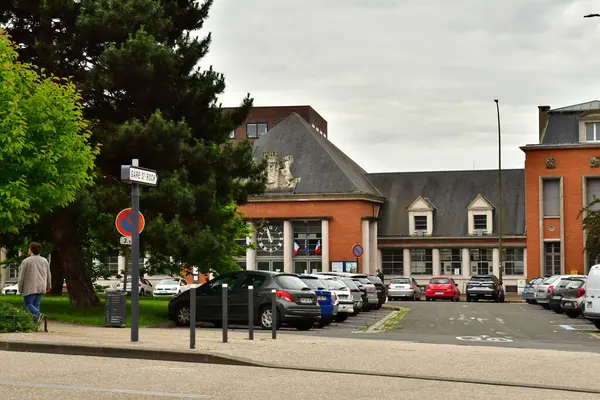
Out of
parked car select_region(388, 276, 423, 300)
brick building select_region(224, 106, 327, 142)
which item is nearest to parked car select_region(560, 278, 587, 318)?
parked car select_region(388, 276, 423, 300)

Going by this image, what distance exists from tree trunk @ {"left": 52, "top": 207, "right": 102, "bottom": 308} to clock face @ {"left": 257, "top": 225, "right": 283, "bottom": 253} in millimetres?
48770

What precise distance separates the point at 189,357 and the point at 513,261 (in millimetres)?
66090

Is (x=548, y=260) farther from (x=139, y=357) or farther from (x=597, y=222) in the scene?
(x=139, y=357)

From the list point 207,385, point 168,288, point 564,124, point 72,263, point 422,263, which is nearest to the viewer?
point 207,385

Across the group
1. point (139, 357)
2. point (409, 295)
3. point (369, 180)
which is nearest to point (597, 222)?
point (409, 295)

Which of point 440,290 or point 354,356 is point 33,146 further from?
point 440,290

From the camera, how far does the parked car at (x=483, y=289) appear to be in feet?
190

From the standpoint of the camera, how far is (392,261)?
82.2 metres

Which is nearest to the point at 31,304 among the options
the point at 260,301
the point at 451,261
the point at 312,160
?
the point at 260,301

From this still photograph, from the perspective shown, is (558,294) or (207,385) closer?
(207,385)

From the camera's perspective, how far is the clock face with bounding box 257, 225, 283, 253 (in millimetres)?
79125

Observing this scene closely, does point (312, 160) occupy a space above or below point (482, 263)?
above

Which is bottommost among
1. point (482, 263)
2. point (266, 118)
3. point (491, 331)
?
point (491, 331)

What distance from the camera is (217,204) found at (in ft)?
102
